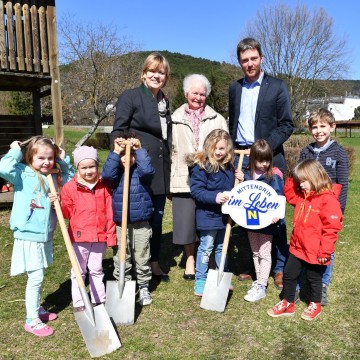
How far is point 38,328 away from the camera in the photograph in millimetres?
3291

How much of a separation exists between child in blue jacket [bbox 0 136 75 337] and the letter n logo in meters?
1.81

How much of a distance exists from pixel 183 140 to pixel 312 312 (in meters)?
2.07

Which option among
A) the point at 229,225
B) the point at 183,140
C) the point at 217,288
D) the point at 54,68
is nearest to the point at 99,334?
the point at 217,288

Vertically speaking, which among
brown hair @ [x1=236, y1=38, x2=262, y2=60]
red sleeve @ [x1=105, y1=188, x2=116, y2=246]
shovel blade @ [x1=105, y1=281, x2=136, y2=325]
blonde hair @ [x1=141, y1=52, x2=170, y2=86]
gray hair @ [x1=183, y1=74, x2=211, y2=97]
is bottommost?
shovel blade @ [x1=105, y1=281, x2=136, y2=325]

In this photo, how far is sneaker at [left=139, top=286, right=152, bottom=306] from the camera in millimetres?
3789

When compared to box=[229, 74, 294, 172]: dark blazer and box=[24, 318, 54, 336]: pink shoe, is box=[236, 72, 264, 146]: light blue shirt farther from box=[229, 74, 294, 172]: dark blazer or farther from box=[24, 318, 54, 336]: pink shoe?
box=[24, 318, 54, 336]: pink shoe

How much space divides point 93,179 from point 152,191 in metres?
0.72

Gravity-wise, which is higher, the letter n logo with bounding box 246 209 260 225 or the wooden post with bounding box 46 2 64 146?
the wooden post with bounding box 46 2 64 146

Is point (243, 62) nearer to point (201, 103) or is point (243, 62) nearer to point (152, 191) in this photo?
point (201, 103)

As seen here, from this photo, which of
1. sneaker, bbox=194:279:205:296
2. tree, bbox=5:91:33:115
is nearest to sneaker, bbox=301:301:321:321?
sneaker, bbox=194:279:205:296

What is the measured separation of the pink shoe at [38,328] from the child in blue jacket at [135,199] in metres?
0.73

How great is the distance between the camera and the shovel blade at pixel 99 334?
300 centimetres

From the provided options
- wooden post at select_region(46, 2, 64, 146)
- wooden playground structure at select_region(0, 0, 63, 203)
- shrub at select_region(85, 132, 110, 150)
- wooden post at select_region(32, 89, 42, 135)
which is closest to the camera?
wooden playground structure at select_region(0, 0, 63, 203)

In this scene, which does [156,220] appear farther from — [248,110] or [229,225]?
[248,110]
